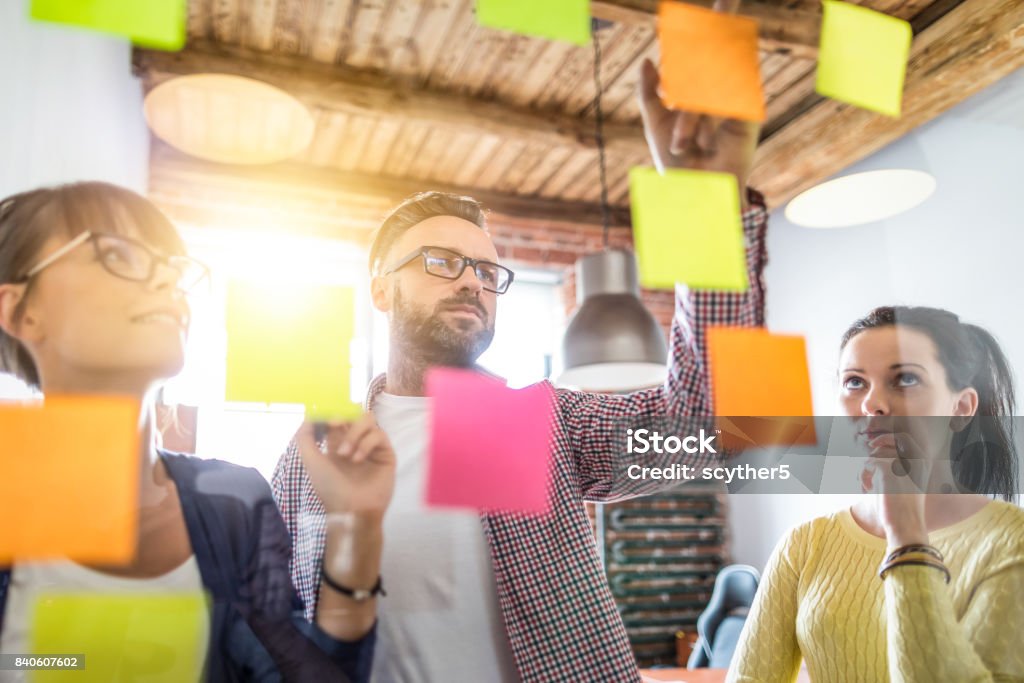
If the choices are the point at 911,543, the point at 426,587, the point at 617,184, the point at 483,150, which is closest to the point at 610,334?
the point at 617,184

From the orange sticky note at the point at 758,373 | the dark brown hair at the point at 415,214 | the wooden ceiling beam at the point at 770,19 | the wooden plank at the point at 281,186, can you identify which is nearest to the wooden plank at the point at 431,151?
the wooden plank at the point at 281,186

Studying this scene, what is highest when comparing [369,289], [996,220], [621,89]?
[621,89]

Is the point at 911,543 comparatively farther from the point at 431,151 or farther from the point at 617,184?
the point at 431,151

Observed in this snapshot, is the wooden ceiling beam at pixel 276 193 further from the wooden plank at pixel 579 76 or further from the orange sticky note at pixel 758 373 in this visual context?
the wooden plank at pixel 579 76

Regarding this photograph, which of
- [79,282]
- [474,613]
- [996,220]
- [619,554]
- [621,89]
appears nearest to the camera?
[79,282]

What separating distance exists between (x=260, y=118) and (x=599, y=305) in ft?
2.89

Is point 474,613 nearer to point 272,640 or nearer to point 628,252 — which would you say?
point 272,640

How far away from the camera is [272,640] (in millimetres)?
433

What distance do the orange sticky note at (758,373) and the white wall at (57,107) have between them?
0.47 metres

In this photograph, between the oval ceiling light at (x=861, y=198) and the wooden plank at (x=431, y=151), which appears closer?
the oval ceiling light at (x=861, y=198)

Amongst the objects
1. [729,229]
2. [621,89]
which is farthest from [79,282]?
[621,89]

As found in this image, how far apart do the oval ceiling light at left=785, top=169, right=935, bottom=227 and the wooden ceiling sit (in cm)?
2

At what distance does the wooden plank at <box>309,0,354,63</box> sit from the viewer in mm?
1061

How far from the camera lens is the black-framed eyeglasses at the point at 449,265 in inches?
21.0
